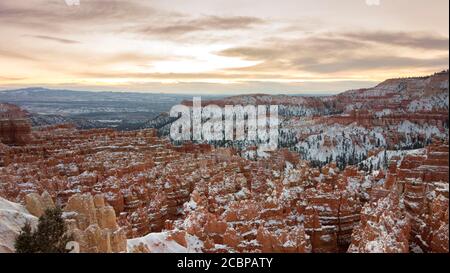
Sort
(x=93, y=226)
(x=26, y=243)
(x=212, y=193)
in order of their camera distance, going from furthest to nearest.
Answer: (x=212, y=193) < (x=93, y=226) < (x=26, y=243)

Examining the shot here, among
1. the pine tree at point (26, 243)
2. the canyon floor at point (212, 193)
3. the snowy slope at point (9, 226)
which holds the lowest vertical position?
the canyon floor at point (212, 193)

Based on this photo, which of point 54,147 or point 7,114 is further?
point 54,147

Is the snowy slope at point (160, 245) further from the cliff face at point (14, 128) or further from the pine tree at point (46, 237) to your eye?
the cliff face at point (14, 128)

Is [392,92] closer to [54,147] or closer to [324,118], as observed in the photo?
[324,118]

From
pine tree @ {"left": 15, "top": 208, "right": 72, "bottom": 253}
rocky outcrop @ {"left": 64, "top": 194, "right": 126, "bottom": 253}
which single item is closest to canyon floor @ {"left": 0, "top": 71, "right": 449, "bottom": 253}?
rocky outcrop @ {"left": 64, "top": 194, "right": 126, "bottom": 253}

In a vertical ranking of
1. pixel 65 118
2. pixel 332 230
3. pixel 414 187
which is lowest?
pixel 332 230

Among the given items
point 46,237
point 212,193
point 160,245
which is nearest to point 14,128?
point 212,193

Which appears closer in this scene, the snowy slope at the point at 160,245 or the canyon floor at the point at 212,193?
the snowy slope at the point at 160,245

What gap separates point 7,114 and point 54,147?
3279 mm

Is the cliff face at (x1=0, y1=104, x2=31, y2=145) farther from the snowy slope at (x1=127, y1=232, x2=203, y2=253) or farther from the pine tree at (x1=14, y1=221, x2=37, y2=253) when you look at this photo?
the pine tree at (x1=14, y1=221, x2=37, y2=253)

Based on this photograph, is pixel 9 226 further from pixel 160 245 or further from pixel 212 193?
pixel 212 193

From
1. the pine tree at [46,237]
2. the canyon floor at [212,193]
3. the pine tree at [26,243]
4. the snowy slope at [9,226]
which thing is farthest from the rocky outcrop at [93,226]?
the pine tree at [26,243]

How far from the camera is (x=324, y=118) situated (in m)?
44.1

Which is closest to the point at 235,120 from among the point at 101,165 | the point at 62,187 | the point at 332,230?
the point at 101,165
